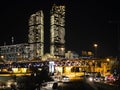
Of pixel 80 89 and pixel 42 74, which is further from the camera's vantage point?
pixel 42 74

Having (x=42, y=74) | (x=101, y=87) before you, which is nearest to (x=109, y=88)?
(x=101, y=87)

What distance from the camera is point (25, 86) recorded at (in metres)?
45.2

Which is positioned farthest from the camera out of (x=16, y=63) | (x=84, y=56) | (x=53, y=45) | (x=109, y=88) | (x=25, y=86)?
(x=53, y=45)

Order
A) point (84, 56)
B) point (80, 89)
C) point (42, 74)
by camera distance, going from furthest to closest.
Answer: point (84, 56) → point (42, 74) → point (80, 89)

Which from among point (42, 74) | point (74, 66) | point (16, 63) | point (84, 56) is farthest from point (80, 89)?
point (16, 63)

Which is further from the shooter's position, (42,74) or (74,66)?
(74,66)

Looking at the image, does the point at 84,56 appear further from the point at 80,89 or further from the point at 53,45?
the point at 80,89

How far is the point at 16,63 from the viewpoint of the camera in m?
141

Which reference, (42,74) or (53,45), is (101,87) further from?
(53,45)

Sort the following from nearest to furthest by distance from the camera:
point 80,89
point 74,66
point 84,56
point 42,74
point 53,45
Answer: point 80,89 < point 42,74 < point 74,66 < point 84,56 < point 53,45

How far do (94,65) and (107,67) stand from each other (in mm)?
4180

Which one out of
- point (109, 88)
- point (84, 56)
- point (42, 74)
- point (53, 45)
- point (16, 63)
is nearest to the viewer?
point (109, 88)

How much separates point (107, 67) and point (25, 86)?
2543 inches

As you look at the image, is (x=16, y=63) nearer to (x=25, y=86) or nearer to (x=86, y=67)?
(x=86, y=67)
